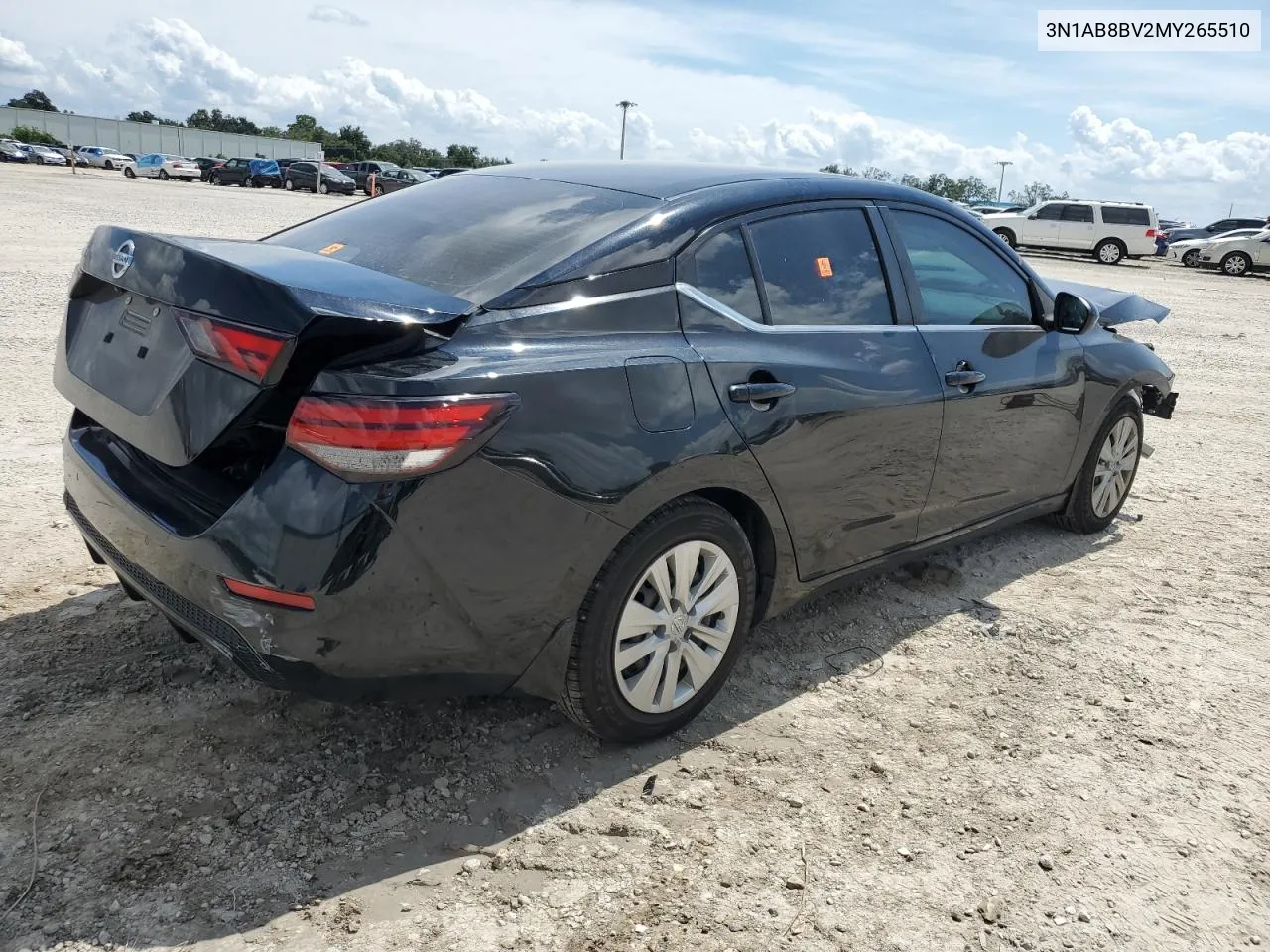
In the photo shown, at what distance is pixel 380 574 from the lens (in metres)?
2.32

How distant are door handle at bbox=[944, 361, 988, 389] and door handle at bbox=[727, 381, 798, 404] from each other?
94cm

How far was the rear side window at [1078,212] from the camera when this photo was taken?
31172 mm

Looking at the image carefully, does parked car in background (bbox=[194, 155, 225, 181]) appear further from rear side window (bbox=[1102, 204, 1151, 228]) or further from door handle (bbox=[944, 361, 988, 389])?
door handle (bbox=[944, 361, 988, 389])

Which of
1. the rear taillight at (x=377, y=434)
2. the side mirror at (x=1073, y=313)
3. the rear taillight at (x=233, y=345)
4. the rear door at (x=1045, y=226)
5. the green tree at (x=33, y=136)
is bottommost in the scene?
the rear taillight at (x=377, y=434)

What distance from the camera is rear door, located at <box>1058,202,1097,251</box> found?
3119 centimetres

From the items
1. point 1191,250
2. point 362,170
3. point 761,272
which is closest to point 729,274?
point 761,272

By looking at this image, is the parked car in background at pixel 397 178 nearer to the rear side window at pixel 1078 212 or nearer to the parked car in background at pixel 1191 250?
the rear side window at pixel 1078 212

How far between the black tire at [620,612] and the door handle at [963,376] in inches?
48.4

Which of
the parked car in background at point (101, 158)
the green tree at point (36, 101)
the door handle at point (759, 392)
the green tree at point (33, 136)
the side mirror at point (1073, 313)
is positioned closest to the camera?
the door handle at point (759, 392)

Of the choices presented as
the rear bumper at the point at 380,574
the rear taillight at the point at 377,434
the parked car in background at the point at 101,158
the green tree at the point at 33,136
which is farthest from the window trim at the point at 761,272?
the green tree at the point at 33,136

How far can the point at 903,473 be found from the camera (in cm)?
364

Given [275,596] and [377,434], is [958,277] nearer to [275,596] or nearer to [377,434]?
[377,434]

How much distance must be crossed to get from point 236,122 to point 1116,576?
119710 millimetres

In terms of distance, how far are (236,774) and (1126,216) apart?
110ft
